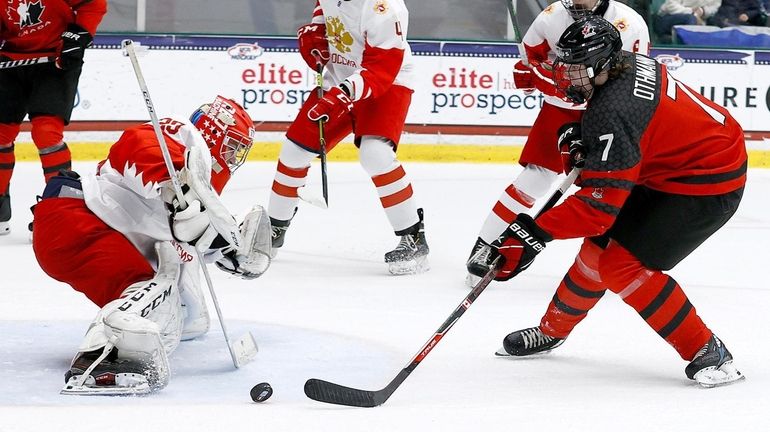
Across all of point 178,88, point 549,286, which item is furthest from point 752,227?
point 178,88

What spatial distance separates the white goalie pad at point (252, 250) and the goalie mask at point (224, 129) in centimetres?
14

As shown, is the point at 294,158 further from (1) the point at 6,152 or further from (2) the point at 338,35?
(1) the point at 6,152

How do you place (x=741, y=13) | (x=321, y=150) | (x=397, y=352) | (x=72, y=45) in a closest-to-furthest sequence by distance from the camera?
(x=397, y=352), (x=321, y=150), (x=72, y=45), (x=741, y=13)

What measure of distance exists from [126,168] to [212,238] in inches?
10.3

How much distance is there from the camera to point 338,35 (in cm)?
420

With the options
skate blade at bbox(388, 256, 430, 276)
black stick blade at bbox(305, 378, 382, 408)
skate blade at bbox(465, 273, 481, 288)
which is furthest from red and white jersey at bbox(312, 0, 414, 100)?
black stick blade at bbox(305, 378, 382, 408)

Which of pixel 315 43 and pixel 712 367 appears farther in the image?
pixel 315 43

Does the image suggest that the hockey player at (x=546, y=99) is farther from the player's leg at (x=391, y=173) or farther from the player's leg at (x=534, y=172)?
the player's leg at (x=391, y=173)

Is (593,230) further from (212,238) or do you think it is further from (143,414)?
(143,414)

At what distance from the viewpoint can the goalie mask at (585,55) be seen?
2514 mm

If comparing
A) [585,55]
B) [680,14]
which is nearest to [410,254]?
[585,55]

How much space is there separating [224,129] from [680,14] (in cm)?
473

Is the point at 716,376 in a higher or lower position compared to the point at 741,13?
higher

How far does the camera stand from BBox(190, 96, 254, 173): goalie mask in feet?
8.92
